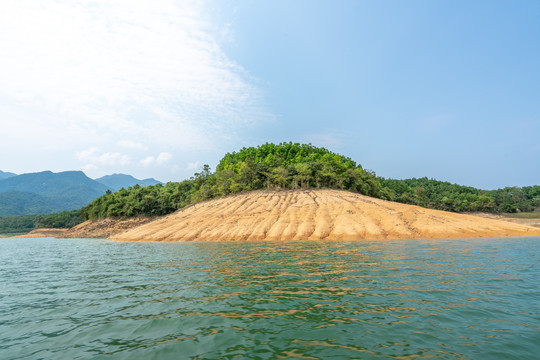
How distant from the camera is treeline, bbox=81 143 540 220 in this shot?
69.9 metres

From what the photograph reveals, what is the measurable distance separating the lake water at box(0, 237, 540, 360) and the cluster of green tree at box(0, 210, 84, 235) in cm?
12065

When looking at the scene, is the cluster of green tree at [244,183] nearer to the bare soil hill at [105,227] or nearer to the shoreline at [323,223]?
the bare soil hill at [105,227]

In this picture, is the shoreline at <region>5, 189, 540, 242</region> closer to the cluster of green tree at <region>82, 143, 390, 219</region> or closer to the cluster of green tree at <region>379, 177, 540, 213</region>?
the cluster of green tree at <region>82, 143, 390, 219</region>

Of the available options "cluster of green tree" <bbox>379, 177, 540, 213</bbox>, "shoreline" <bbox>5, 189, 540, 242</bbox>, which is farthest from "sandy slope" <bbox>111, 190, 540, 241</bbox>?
"cluster of green tree" <bbox>379, 177, 540, 213</bbox>

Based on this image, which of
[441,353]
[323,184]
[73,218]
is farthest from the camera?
[73,218]

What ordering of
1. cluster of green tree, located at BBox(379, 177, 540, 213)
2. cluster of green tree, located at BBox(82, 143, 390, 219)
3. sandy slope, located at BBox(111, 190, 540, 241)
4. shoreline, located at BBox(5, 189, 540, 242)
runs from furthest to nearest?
cluster of green tree, located at BBox(379, 177, 540, 213) → cluster of green tree, located at BBox(82, 143, 390, 219) → sandy slope, located at BBox(111, 190, 540, 241) → shoreline, located at BBox(5, 189, 540, 242)

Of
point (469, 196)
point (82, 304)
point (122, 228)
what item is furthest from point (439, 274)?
point (469, 196)

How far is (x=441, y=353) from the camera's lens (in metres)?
6.23

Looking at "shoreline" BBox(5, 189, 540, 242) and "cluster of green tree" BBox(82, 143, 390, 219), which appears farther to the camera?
"cluster of green tree" BBox(82, 143, 390, 219)

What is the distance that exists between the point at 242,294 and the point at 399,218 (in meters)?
37.6

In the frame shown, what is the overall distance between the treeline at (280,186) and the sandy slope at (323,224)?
1373 cm

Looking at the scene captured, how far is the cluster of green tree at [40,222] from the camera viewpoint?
119625 millimetres

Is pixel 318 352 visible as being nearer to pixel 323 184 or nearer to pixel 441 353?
pixel 441 353

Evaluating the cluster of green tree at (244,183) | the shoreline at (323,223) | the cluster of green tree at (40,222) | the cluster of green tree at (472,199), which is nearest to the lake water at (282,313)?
the shoreline at (323,223)
